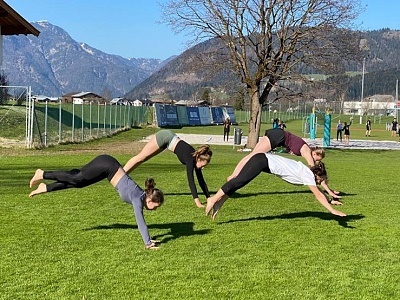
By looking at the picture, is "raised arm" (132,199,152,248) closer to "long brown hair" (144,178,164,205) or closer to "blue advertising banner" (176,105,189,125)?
"long brown hair" (144,178,164,205)

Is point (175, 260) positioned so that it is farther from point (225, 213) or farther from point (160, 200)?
point (225, 213)

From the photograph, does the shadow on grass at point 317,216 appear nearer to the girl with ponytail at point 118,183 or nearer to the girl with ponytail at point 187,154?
the girl with ponytail at point 187,154

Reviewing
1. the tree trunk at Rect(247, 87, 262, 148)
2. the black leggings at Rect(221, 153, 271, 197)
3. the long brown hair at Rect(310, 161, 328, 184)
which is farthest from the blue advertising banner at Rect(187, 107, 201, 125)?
the black leggings at Rect(221, 153, 271, 197)

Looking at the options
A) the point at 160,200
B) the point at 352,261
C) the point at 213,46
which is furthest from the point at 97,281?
the point at 213,46

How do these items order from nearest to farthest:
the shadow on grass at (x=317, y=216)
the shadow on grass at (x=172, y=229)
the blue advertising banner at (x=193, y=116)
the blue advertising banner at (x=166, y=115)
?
the shadow on grass at (x=172, y=229) < the shadow on grass at (x=317, y=216) < the blue advertising banner at (x=166, y=115) < the blue advertising banner at (x=193, y=116)

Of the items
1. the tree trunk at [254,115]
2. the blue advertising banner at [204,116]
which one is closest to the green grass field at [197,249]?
the tree trunk at [254,115]

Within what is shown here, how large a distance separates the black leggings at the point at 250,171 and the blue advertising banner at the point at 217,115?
67780 mm

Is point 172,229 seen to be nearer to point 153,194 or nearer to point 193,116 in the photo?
point 153,194

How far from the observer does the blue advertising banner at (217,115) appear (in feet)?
254

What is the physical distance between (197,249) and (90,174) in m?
1.87

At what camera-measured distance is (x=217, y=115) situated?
79.0 metres

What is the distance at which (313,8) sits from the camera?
103 feet

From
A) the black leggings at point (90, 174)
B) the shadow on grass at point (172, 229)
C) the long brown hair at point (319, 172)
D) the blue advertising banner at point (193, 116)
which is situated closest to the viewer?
the black leggings at point (90, 174)

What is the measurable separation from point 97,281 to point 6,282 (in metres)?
0.93
